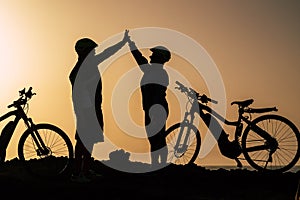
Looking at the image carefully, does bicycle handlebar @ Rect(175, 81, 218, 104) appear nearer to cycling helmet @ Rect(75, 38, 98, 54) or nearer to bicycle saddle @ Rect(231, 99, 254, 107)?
bicycle saddle @ Rect(231, 99, 254, 107)

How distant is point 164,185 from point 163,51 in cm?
296

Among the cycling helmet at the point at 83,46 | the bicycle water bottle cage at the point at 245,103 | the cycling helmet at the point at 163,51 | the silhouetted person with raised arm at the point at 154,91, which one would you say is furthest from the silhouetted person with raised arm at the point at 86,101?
the bicycle water bottle cage at the point at 245,103

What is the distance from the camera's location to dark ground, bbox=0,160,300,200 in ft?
27.9

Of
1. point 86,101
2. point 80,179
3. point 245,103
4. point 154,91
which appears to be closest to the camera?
point 80,179

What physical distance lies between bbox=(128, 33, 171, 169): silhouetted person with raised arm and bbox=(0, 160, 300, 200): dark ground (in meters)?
0.84

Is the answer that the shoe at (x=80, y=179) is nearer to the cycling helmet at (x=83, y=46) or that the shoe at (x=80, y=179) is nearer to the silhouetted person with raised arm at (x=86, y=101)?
the silhouetted person with raised arm at (x=86, y=101)

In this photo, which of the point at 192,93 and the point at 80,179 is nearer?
the point at 80,179

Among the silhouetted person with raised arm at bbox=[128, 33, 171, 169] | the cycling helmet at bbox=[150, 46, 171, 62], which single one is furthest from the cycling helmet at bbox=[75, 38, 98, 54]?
the cycling helmet at bbox=[150, 46, 171, 62]

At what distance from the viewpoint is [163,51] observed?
10570 millimetres

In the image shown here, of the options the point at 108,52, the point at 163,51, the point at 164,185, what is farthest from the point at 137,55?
the point at 164,185

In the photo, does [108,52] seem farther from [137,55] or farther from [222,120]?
[222,120]

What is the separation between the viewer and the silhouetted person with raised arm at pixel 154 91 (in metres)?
10.5

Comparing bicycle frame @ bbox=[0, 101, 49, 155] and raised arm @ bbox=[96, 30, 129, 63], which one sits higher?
raised arm @ bbox=[96, 30, 129, 63]

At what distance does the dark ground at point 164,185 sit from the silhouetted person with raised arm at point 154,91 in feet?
2.76
